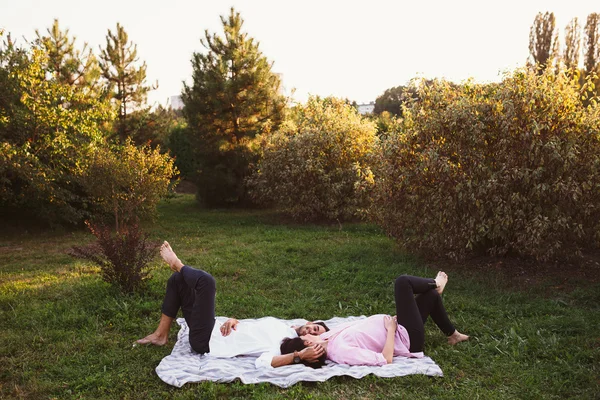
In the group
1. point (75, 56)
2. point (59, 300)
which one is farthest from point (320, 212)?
point (75, 56)

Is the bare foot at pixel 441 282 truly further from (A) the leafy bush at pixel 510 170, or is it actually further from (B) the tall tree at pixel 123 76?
(B) the tall tree at pixel 123 76

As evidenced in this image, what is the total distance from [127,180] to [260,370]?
9.22m

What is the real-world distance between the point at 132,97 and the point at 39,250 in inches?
406

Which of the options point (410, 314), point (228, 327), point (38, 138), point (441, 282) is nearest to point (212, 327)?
point (228, 327)

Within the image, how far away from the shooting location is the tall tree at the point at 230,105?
58.4 ft

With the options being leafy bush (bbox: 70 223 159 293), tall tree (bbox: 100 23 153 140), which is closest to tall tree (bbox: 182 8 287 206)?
tall tree (bbox: 100 23 153 140)

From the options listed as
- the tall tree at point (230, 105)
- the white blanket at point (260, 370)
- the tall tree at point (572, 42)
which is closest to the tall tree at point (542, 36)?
the tall tree at point (572, 42)

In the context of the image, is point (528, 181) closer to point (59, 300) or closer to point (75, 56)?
point (59, 300)

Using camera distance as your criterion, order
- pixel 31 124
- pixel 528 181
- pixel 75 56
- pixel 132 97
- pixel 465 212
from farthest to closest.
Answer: pixel 132 97 → pixel 75 56 → pixel 31 124 → pixel 465 212 → pixel 528 181

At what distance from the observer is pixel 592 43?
28.8 meters

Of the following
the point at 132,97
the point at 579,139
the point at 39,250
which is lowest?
the point at 39,250

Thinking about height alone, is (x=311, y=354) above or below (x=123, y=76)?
below

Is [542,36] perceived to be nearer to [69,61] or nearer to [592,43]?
[592,43]

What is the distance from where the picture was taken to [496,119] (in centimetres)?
750
